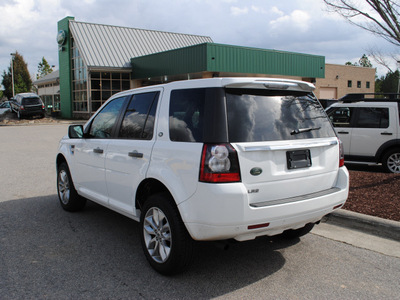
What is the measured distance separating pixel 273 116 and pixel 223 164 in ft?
2.59

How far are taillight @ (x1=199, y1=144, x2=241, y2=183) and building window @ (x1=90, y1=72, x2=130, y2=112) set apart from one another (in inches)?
1289

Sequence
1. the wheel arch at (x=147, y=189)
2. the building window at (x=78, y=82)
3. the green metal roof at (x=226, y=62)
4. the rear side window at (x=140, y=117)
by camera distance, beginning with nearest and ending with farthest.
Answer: the wheel arch at (x=147, y=189)
the rear side window at (x=140, y=117)
the green metal roof at (x=226, y=62)
the building window at (x=78, y=82)

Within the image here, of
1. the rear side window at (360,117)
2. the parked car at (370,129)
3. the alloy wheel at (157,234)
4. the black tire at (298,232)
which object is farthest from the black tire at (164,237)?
the rear side window at (360,117)

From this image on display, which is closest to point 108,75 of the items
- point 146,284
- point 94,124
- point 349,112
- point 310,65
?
point 310,65

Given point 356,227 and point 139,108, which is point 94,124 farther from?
point 356,227

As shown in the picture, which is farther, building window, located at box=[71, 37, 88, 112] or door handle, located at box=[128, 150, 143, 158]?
building window, located at box=[71, 37, 88, 112]

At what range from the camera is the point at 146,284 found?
11.7ft

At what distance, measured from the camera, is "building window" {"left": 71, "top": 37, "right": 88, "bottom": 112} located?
3500cm

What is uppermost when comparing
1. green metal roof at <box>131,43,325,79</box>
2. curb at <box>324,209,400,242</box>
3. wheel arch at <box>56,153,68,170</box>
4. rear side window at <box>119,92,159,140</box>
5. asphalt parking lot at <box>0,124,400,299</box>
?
green metal roof at <box>131,43,325,79</box>

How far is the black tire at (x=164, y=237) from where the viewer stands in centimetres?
348

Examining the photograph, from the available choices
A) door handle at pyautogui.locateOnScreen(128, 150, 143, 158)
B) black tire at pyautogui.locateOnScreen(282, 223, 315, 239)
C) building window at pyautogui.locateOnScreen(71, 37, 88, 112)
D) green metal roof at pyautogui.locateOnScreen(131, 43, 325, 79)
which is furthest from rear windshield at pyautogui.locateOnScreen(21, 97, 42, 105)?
black tire at pyautogui.locateOnScreen(282, 223, 315, 239)

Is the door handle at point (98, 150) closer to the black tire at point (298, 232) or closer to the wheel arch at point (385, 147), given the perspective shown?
the black tire at point (298, 232)

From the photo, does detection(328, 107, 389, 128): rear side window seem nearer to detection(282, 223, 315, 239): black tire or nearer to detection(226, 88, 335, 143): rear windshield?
detection(282, 223, 315, 239): black tire

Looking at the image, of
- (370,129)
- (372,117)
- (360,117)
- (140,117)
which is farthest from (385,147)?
(140,117)
